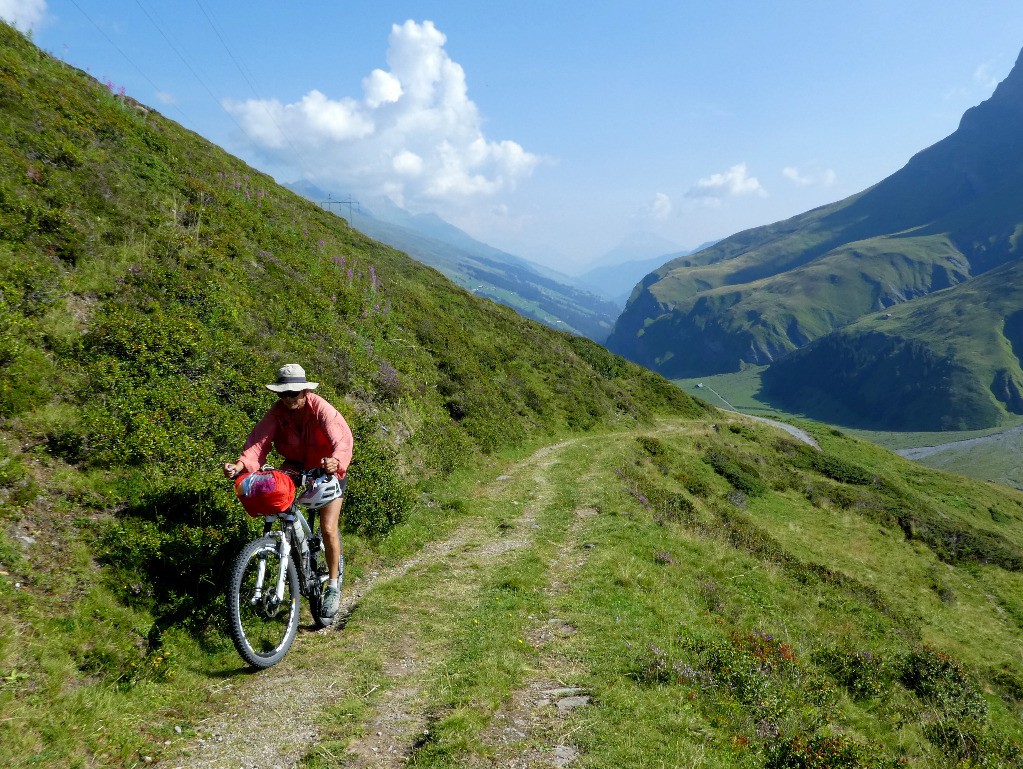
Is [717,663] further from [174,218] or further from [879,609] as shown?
[174,218]

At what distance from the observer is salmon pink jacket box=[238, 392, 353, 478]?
6.96 metres

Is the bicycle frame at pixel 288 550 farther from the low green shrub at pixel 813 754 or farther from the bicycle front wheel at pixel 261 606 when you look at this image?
the low green shrub at pixel 813 754

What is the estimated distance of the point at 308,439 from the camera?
726cm

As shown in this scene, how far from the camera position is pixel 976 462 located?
6781 inches

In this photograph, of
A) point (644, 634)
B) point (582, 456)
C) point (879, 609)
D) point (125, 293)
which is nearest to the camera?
point (644, 634)

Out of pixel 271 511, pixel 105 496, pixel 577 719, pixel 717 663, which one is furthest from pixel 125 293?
pixel 717 663

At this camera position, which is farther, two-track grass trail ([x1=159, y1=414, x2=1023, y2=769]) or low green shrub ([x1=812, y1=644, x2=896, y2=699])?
low green shrub ([x1=812, y1=644, x2=896, y2=699])

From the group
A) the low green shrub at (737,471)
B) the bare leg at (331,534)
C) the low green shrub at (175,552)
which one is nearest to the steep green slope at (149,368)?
the low green shrub at (175,552)

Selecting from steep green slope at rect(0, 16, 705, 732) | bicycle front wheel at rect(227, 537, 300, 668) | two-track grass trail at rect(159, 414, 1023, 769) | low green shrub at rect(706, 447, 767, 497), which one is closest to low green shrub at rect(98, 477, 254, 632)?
steep green slope at rect(0, 16, 705, 732)

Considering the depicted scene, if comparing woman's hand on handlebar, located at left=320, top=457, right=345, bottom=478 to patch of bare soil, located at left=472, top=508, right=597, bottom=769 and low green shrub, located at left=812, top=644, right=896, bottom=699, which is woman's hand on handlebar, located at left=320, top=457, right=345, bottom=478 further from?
low green shrub, located at left=812, top=644, right=896, bottom=699

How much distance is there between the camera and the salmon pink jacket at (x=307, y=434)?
696 cm

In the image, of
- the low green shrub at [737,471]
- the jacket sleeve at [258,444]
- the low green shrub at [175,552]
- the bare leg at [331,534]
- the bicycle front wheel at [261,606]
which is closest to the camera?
the bicycle front wheel at [261,606]

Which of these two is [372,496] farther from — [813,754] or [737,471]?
[737,471]

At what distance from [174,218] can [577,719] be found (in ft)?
60.0
